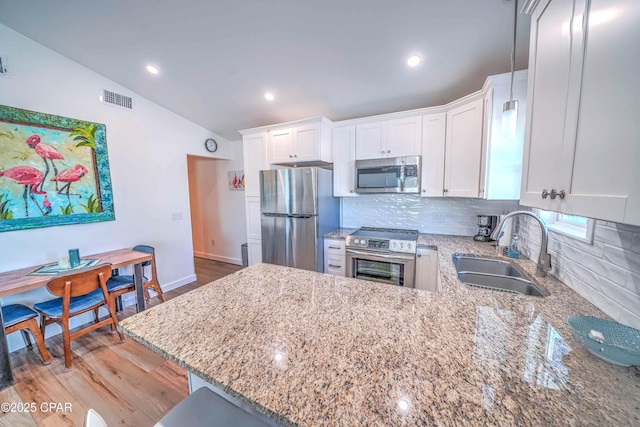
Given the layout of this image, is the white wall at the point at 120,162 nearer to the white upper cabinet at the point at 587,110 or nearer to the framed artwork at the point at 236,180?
the framed artwork at the point at 236,180

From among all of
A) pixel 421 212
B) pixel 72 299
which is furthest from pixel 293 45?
pixel 72 299

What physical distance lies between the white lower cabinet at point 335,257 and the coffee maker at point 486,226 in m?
1.42

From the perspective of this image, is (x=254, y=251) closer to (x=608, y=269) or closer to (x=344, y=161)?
(x=344, y=161)

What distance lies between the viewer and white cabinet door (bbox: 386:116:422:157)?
8.21 ft

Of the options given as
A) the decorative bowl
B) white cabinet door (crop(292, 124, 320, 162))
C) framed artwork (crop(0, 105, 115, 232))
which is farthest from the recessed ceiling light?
framed artwork (crop(0, 105, 115, 232))

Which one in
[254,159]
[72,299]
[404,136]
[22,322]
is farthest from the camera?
[254,159]

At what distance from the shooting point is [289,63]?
7.30 feet

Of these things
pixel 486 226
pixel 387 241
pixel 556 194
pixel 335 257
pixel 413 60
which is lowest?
pixel 335 257

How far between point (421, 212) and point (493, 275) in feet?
4.30

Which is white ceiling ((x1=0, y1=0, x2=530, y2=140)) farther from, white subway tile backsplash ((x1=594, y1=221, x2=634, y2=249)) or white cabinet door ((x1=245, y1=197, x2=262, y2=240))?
white subway tile backsplash ((x1=594, y1=221, x2=634, y2=249))

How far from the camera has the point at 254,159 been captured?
3291 millimetres

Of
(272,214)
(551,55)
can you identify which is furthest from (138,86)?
(551,55)

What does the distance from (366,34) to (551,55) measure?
1.35 m

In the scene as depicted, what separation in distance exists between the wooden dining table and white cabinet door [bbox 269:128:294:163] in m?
1.92
